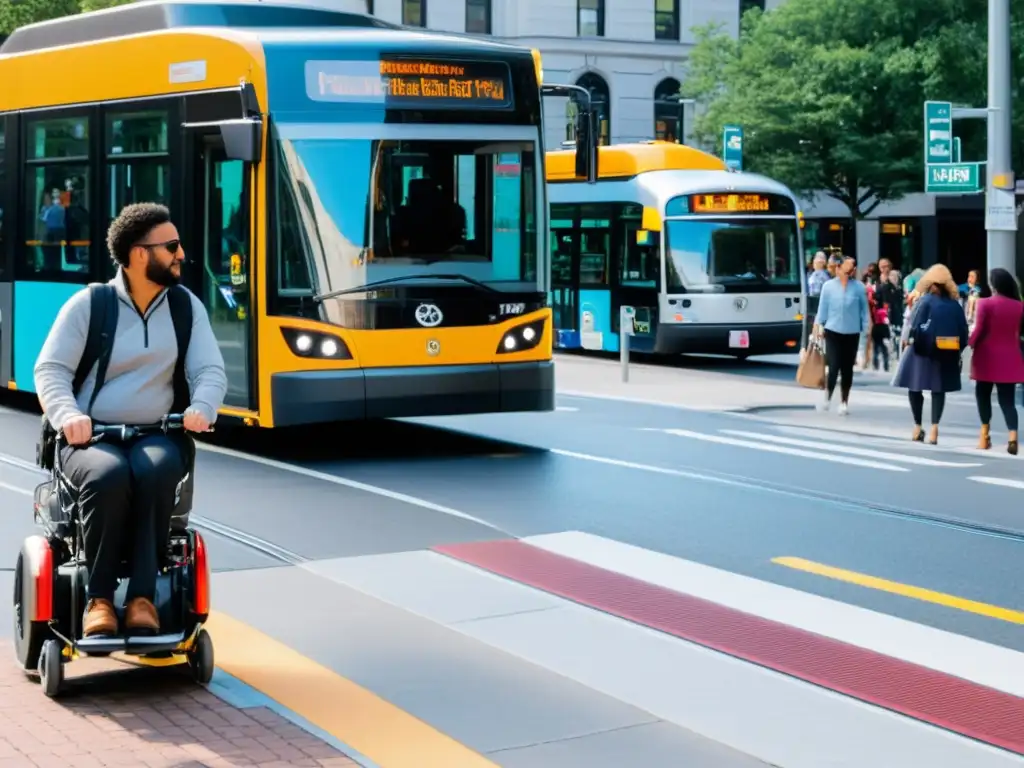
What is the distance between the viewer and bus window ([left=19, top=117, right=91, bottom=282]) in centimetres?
1525

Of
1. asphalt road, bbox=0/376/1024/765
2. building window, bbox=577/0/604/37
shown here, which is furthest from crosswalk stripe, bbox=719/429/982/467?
building window, bbox=577/0/604/37

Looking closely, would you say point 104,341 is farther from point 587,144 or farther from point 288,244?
point 587,144

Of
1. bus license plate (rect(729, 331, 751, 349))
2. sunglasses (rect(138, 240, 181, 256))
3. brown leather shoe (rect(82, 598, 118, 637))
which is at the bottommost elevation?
brown leather shoe (rect(82, 598, 118, 637))

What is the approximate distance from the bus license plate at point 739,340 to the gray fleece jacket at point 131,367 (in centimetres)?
1956

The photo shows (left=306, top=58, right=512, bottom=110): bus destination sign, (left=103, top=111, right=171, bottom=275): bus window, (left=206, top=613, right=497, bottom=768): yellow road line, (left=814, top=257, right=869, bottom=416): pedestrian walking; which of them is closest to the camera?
(left=206, top=613, right=497, bottom=768): yellow road line

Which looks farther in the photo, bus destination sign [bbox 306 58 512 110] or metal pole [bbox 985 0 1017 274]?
metal pole [bbox 985 0 1017 274]

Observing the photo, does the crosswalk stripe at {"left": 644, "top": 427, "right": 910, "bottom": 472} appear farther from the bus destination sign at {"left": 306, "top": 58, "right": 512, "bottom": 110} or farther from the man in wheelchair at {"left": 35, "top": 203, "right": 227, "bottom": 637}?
the man in wheelchair at {"left": 35, "top": 203, "right": 227, "bottom": 637}

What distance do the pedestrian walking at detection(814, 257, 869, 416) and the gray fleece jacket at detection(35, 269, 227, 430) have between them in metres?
12.4

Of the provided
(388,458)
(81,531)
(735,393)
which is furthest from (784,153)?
(81,531)

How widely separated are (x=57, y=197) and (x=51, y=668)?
32.5ft

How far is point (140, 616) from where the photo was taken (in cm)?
636

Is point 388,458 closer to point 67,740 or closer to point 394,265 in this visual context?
point 394,265

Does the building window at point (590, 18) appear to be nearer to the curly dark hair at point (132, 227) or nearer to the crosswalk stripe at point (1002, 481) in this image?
the crosswalk stripe at point (1002, 481)

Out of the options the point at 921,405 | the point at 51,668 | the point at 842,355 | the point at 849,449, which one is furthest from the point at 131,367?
the point at 842,355
